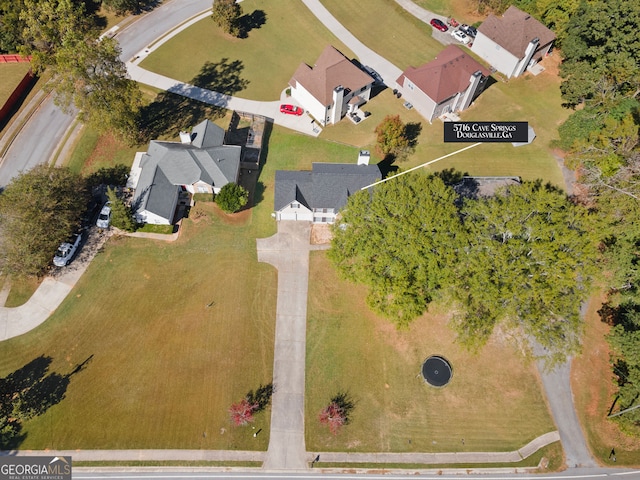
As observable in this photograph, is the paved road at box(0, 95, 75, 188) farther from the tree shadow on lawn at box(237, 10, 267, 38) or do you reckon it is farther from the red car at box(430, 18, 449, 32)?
the red car at box(430, 18, 449, 32)

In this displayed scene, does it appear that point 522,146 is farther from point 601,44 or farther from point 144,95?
point 144,95

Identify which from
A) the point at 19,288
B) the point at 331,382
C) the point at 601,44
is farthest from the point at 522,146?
the point at 19,288

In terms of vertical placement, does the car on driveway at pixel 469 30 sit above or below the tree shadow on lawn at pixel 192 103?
above

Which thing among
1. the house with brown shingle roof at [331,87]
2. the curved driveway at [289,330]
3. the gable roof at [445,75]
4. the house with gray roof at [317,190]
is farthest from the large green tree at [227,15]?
the house with gray roof at [317,190]

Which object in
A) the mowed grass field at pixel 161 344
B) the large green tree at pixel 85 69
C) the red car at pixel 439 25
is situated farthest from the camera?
the red car at pixel 439 25

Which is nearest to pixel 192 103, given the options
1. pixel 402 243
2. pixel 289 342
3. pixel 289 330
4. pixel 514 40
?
pixel 289 330

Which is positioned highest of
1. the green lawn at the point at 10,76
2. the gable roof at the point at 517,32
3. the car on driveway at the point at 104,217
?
the gable roof at the point at 517,32

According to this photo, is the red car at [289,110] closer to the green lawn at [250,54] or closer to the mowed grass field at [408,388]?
the green lawn at [250,54]

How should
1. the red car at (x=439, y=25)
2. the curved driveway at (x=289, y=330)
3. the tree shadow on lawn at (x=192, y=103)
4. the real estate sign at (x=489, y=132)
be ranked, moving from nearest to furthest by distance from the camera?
the curved driveway at (x=289, y=330), the real estate sign at (x=489, y=132), the tree shadow on lawn at (x=192, y=103), the red car at (x=439, y=25)

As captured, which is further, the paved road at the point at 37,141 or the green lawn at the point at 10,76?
the green lawn at the point at 10,76
